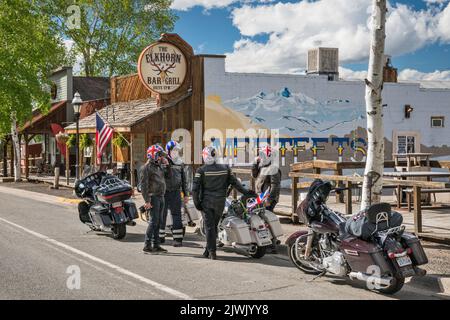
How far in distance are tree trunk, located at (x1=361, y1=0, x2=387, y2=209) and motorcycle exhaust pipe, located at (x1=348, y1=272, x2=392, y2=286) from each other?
7.21ft

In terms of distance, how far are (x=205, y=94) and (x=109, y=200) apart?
12.8 meters

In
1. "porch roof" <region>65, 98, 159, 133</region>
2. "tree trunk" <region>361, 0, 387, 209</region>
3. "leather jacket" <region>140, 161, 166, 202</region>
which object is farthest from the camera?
"porch roof" <region>65, 98, 159, 133</region>

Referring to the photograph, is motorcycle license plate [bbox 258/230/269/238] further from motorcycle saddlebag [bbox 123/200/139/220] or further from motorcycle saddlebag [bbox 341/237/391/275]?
motorcycle saddlebag [bbox 123/200/139/220]

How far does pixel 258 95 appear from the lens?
2500cm

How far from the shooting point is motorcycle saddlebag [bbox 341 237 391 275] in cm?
745

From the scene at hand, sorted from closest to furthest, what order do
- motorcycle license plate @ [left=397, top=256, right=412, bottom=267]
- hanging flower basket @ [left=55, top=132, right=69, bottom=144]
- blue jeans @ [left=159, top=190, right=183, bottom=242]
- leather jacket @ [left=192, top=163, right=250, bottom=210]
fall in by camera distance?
motorcycle license plate @ [left=397, top=256, right=412, bottom=267], leather jacket @ [left=192, top=163, right=250, bottom=210], blue jeans @ [left=159, top=190, right=183, bottom=242], hanging flower basket @ [left=55, top=132, right=69, bottom=144]

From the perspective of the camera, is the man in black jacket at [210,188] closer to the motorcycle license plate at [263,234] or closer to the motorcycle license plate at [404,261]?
the motorcycle license plate at [263,234]

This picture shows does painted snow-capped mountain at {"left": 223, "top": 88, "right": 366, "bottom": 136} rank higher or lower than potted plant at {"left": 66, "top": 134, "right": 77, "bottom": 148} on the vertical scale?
higher

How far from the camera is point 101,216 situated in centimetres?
1238

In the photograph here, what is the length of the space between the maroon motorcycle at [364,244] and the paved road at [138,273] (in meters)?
0.28

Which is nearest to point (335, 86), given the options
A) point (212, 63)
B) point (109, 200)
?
point (212, 63)

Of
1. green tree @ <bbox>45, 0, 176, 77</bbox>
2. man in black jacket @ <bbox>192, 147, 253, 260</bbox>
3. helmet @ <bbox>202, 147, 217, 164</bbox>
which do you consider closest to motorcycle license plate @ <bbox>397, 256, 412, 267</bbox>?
man in black jacket @ <bbox>192, 147, 253, 260</bbox>

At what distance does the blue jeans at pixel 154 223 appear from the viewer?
10695mm
